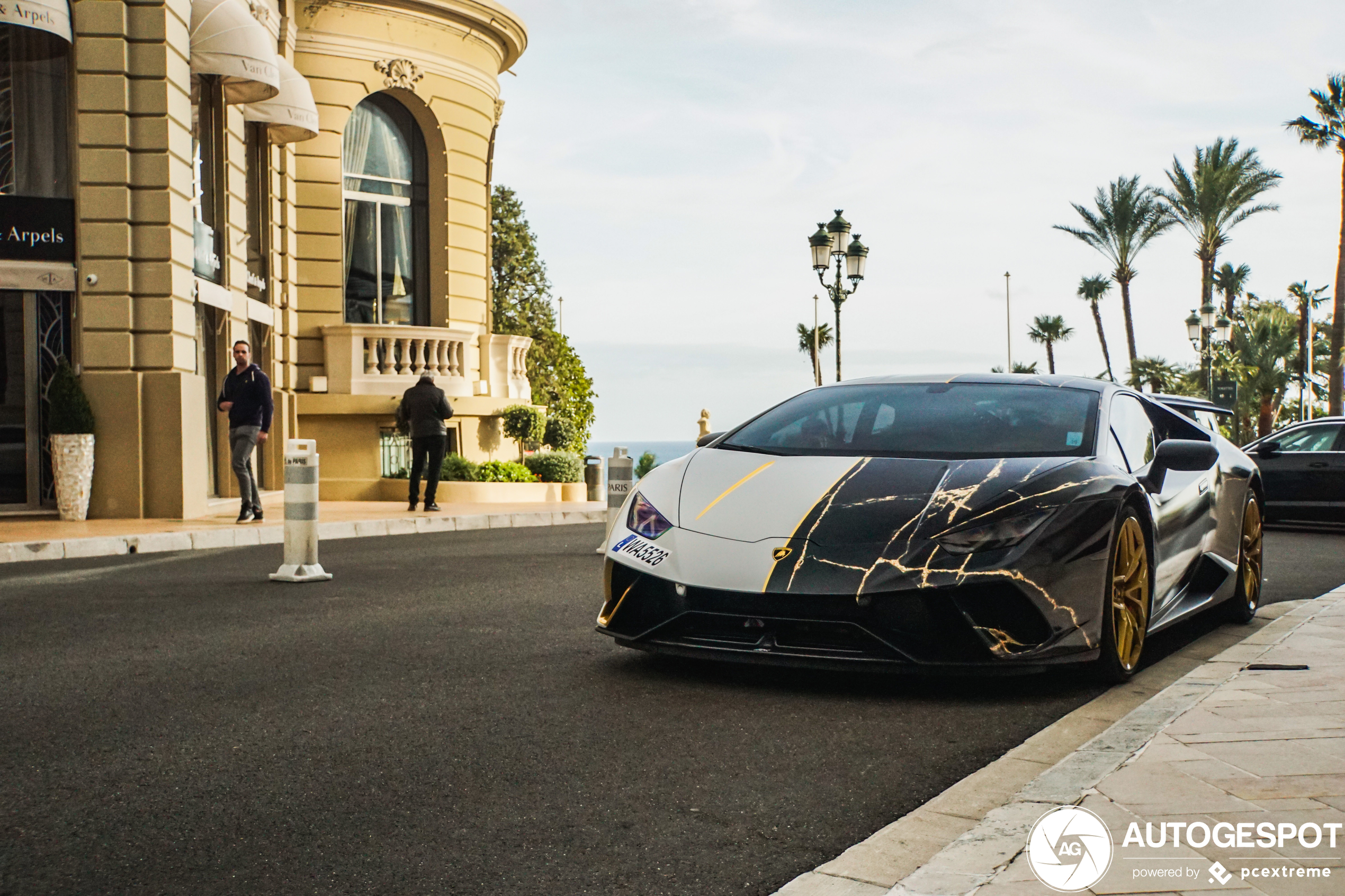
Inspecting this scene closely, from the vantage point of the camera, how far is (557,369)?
5125 cm

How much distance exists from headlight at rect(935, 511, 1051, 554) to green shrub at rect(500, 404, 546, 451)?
57.1 ft

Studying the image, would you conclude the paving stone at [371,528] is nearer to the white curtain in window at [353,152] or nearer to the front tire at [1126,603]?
the white curtain in window at [353,152]

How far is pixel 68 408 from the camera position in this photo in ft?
44.7

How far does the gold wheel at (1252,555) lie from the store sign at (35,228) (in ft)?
39.6

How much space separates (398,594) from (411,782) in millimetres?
4376

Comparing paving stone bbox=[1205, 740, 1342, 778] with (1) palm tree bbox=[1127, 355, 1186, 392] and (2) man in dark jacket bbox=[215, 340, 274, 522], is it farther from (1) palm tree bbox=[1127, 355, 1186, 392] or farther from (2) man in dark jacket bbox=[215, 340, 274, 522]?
(1) palm tree bbox=[1127, 355, 1186, 392]

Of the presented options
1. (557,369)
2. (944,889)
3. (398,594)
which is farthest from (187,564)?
(557,369)

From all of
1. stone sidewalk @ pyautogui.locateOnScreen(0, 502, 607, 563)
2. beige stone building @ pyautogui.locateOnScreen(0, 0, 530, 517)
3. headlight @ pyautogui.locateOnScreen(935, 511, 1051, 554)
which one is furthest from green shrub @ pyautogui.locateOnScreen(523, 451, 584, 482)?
headlight @ pyautogui.locateOnScreen(935, 511, 1051, 554)

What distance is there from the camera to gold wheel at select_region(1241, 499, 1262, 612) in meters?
6.94

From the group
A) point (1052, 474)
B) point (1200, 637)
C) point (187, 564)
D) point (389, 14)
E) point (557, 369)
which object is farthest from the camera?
point (557, 369)

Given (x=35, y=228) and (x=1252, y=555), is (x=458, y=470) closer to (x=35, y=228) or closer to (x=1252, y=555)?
(x=35, y=228)

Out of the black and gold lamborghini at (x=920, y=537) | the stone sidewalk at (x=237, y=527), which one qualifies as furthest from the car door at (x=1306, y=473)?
the black and gold lamborghini at (x=920, y=537)

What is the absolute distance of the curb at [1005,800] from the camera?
287 centimetres

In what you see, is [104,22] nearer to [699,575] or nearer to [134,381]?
[134,381]
